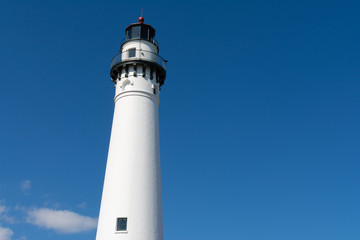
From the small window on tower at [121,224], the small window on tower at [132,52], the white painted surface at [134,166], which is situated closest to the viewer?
the small window on tower at [121,224]

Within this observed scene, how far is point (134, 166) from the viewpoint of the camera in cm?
2414

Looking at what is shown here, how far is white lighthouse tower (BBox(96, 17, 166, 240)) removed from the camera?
904 inches

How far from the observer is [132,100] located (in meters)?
26.2

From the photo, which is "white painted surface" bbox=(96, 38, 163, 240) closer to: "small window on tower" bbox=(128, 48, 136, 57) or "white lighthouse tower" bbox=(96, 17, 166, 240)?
"white lighthouse tower" bbox=(96, 17, 166, 240)

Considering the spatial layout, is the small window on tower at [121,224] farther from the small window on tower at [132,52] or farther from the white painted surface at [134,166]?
the small window on tower at [132,52]

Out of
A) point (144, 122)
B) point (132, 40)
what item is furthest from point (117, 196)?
point (132, 40)

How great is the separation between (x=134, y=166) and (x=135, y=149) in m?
1.10

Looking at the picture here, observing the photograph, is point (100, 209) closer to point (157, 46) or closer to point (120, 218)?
point (120, 218)

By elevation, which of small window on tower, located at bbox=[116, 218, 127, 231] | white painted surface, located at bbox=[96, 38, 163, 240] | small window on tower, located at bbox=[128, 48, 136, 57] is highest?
small window on tower, located at bbox=[128, 48, 136, 57]

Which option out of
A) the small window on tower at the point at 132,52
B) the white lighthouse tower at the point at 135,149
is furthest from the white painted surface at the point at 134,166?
the small window on tower at the point at 132,52

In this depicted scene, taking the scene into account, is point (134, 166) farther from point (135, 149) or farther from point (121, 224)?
point (121, 224)

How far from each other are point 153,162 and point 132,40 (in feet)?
30.8

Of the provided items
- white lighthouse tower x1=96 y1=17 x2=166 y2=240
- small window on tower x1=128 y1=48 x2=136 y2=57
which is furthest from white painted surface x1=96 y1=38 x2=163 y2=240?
small window on tower x1=128 y1=48 x2=136 y2=57

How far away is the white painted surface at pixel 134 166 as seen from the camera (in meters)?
23.0
